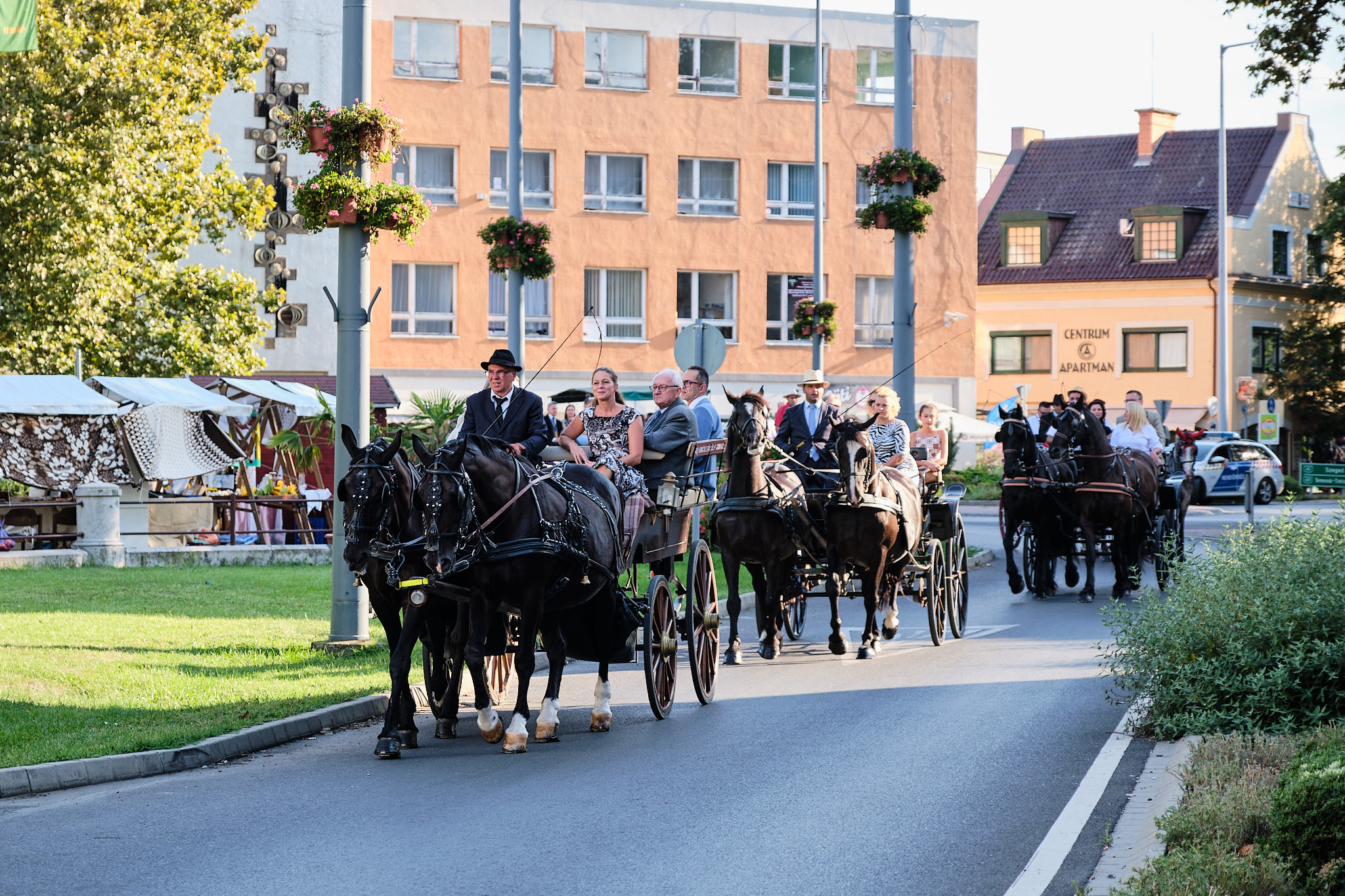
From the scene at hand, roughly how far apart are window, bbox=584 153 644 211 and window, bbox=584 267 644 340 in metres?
1.76

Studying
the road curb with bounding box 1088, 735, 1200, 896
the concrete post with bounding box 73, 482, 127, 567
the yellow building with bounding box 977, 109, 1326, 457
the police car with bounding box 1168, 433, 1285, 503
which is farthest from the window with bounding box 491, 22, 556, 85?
the road curb with bounding box 1088, 735, 1200, 896

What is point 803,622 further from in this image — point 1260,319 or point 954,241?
point 1260,319

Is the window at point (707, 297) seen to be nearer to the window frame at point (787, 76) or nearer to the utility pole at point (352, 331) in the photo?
the window frame at point (787, 76)

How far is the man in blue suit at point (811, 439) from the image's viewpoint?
14.0 metres

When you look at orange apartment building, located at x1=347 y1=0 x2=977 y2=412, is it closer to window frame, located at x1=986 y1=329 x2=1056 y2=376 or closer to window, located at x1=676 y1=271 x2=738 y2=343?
window, located at x1=676 y1=271 x2=738 y2=343

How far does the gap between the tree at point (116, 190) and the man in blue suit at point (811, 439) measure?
17.1 meters

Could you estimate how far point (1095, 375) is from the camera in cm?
5684

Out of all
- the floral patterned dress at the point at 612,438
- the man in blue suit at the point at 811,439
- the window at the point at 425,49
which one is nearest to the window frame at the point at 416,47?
the window at the point at 425,49

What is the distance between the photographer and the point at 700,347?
21016mm

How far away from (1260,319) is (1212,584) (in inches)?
1979

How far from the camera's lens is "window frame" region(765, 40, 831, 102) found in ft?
150

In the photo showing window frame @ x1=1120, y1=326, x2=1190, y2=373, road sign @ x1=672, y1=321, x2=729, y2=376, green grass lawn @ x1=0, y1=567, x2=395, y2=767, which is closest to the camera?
green grass lawn @ x1=0, y1=567, x2=395, y2=767

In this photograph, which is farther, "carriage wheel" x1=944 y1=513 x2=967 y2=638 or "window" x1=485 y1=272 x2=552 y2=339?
"window" x1=485 y1=272 x2=552 y2=339

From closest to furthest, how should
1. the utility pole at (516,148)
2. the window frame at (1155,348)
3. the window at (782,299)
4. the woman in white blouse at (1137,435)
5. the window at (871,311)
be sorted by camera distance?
the woman in white blouse at (1137,435), the utility pole at (516,148), the window at (782,299), the window at (871,311), the window frame at (1155,348)
